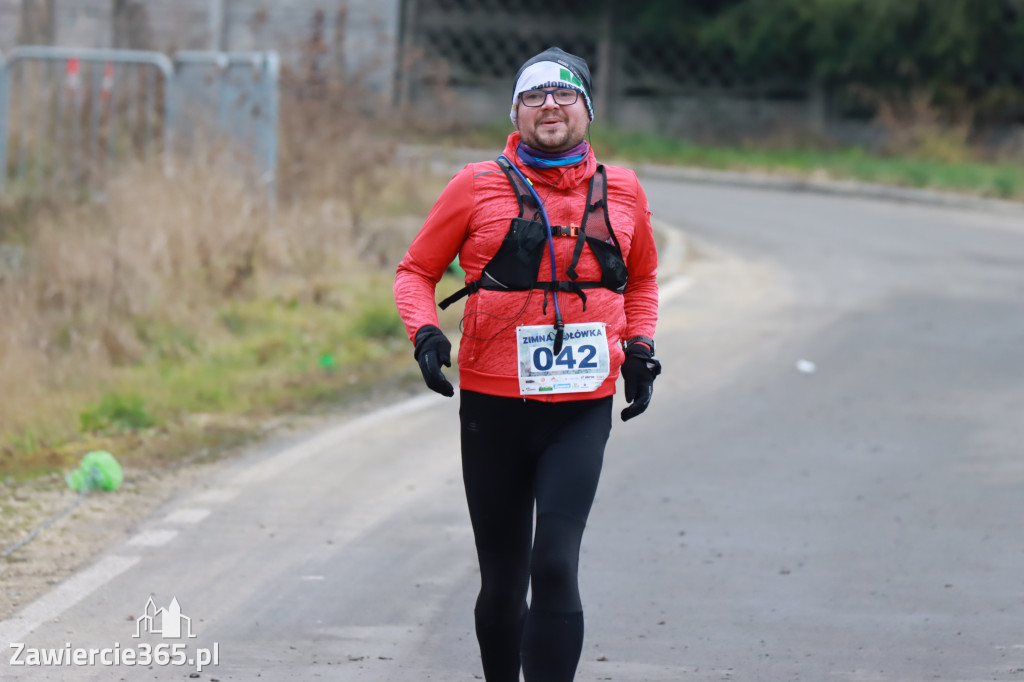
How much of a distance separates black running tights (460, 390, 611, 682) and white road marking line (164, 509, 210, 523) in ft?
8.86

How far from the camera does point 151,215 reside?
1230cm

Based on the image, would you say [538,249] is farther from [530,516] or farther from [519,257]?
[530,516]

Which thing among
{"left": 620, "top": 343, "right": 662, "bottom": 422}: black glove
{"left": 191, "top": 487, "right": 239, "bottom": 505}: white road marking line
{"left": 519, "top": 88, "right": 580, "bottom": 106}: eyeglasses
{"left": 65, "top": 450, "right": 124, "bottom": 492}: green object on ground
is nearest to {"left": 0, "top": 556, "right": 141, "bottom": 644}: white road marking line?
{"left": 191, "top": 487, "right": 239, "bottom": 505}: white road marking line

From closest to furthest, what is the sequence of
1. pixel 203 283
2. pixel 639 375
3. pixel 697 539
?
pixel 639 375 → pixel 697 539 → pixel 203 283

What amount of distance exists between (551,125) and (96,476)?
3827mm

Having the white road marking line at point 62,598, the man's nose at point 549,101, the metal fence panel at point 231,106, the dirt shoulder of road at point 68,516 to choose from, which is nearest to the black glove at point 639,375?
the man's nose at point 549,101

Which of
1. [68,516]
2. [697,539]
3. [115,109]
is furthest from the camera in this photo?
[115,109]

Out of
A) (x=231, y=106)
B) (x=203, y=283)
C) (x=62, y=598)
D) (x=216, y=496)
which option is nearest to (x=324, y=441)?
(x=216, y=496)

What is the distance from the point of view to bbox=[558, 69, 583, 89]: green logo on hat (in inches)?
170

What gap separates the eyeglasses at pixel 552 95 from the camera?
430 centimetres

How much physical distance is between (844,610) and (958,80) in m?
23.8

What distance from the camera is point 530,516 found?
446 cm

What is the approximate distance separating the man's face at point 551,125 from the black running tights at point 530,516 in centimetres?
70

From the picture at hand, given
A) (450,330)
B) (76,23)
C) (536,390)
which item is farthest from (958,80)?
(536,390)
